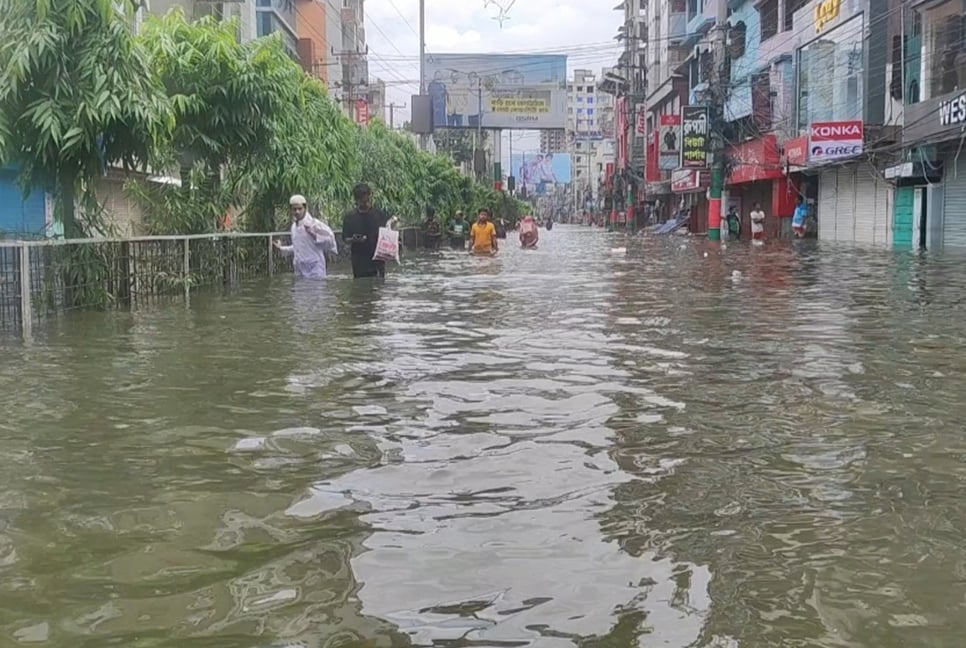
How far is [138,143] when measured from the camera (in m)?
12.2

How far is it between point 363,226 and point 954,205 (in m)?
20.0

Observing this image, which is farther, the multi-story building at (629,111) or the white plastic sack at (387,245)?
the multi-story building at (629,111)

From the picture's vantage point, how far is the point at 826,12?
37.6 metres

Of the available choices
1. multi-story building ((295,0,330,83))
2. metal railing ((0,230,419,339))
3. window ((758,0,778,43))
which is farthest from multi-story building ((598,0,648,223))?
metal railing ((0,230,419,339))

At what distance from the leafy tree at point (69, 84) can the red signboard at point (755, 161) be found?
3430 centimetres

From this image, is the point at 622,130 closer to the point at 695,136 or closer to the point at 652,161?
the point at 652,161

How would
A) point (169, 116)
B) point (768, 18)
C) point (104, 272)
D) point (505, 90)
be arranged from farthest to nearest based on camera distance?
point (505, 90) < point (768, 18) < point (104, 272) < point (169, 116)

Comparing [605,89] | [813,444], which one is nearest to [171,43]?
[813,444]

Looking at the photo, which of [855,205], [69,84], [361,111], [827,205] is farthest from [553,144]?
[69,84]

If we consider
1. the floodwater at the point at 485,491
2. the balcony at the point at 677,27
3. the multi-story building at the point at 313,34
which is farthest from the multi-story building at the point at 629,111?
the floodwater at the point at 485,491

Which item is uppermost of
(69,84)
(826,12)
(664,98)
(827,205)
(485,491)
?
(664,98)

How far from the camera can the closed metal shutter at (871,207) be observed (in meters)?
33.7

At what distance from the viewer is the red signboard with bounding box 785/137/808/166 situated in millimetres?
37656

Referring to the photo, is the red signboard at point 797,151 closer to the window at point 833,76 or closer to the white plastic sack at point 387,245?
the window at point 833,76
